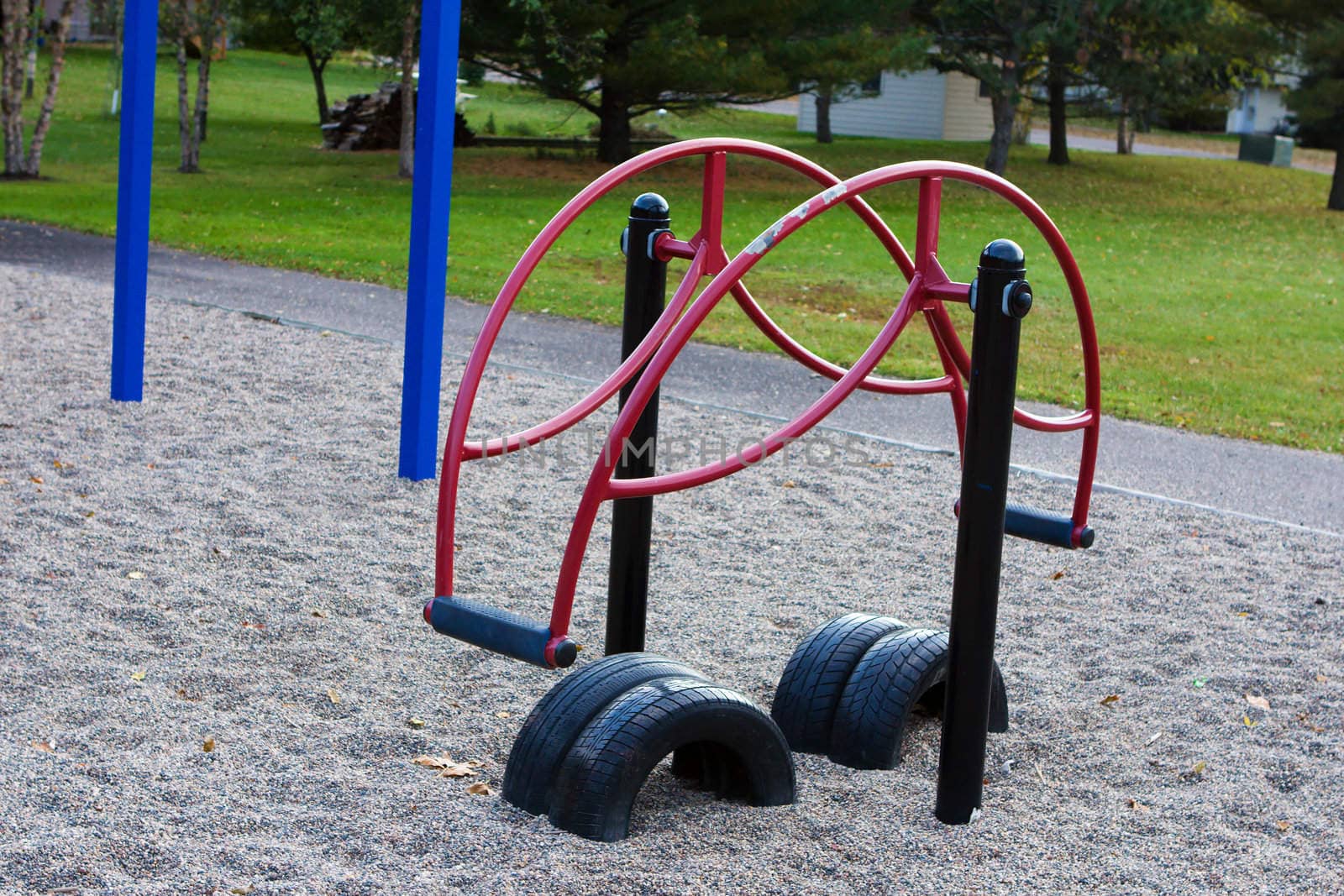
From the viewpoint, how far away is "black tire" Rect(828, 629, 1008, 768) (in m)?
3.46

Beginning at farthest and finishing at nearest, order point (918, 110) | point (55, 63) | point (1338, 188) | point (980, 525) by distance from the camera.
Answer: point (918, 110) < point (1338, 188) < point (55, 63) < point (980, 525)

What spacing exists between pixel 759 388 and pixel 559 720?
5.12 meters

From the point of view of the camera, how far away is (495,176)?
20.4 m

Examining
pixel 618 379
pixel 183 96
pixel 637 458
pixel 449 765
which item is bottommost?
pixel 449 765

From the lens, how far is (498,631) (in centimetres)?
299

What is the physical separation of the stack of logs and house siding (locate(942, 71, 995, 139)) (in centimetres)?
1300

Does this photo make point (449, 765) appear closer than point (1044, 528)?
Yes

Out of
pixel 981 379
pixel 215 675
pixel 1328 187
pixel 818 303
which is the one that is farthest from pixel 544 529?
pixel 1328 187

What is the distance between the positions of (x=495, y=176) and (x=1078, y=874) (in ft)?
60.0

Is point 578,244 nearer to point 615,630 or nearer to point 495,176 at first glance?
point 495,176

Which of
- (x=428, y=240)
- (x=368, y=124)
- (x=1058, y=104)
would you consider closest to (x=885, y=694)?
(x=428, y=240)

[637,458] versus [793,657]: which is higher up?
[637,458]

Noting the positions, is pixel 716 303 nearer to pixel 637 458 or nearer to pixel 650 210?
pixel 650 210

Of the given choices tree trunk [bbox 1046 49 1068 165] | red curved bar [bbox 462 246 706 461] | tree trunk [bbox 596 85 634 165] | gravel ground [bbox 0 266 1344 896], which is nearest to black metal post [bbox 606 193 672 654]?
red curved bar [bbox 462 246 706 461]
